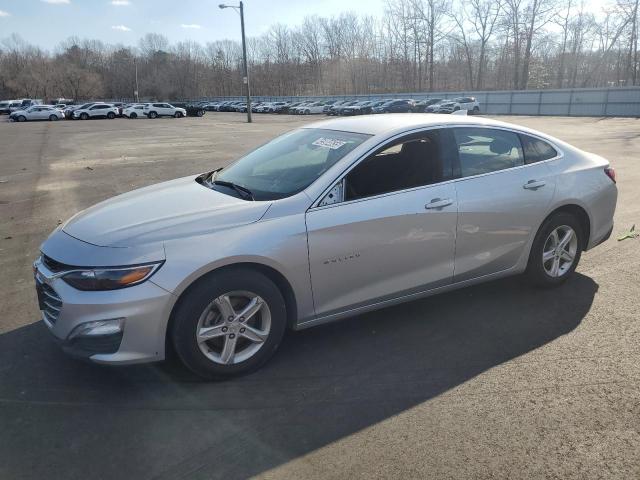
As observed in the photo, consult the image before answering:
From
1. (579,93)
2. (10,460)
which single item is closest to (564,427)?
(10,460)

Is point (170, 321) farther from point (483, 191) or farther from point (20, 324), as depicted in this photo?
point (483, 191)

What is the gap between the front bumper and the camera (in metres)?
2.98

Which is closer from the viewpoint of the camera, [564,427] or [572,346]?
[564,427]

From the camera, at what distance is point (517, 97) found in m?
49.4

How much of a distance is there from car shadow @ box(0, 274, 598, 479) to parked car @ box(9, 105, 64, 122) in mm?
52587

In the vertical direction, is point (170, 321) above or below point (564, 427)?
above

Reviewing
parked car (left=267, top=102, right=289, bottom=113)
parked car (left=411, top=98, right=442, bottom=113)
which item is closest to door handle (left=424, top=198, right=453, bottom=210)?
parked car (left=411, top=98, right=442, bottom=113)

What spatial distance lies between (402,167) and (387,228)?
24.3 inches

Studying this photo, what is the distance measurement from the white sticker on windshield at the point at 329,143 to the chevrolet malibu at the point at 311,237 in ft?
0.05

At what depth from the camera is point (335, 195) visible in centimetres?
360

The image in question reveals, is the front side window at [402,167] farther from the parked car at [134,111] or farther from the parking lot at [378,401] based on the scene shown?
the parked car at [134,111]

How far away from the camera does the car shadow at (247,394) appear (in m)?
2.68

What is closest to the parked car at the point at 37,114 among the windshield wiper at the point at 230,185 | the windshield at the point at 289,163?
the windshield wiper at the point at 230,185

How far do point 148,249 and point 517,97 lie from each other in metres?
52.3
